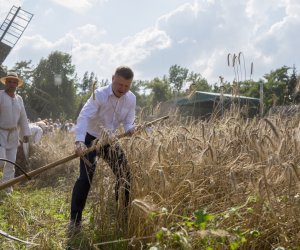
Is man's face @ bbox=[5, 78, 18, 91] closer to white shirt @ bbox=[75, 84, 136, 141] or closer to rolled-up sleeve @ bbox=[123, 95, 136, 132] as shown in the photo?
white shirt @ bbox=[75, 84, 136, 141]

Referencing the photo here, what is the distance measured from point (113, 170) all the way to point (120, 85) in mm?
815

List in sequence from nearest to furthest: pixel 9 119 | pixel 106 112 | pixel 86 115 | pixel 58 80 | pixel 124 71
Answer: pixel 124 71, pixel 86 115, pixel 106 112, pixel 9 119, pixel 58 80

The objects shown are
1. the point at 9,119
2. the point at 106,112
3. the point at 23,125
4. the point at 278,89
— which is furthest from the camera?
the point at 278,89

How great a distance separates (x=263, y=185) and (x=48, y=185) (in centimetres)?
593

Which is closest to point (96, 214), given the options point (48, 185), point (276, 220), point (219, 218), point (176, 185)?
point (176, 185)

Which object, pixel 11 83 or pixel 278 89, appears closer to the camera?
pixel 11 83

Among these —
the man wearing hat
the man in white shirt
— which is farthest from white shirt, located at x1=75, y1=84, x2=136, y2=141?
the man wearing hat

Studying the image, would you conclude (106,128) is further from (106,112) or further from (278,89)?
(278,89)

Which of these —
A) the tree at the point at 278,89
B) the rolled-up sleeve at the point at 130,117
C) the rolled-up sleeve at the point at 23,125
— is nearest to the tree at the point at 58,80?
the tree at the point at 278,89

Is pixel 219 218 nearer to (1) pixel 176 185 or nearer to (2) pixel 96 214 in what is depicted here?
(1) pixel 176 185

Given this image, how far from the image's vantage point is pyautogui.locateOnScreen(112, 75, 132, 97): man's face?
4.12 m

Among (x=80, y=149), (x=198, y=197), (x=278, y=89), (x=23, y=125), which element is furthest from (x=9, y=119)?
(x=278, y=89)

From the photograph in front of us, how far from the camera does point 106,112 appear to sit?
4410mm

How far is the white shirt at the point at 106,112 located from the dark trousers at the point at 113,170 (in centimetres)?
17
